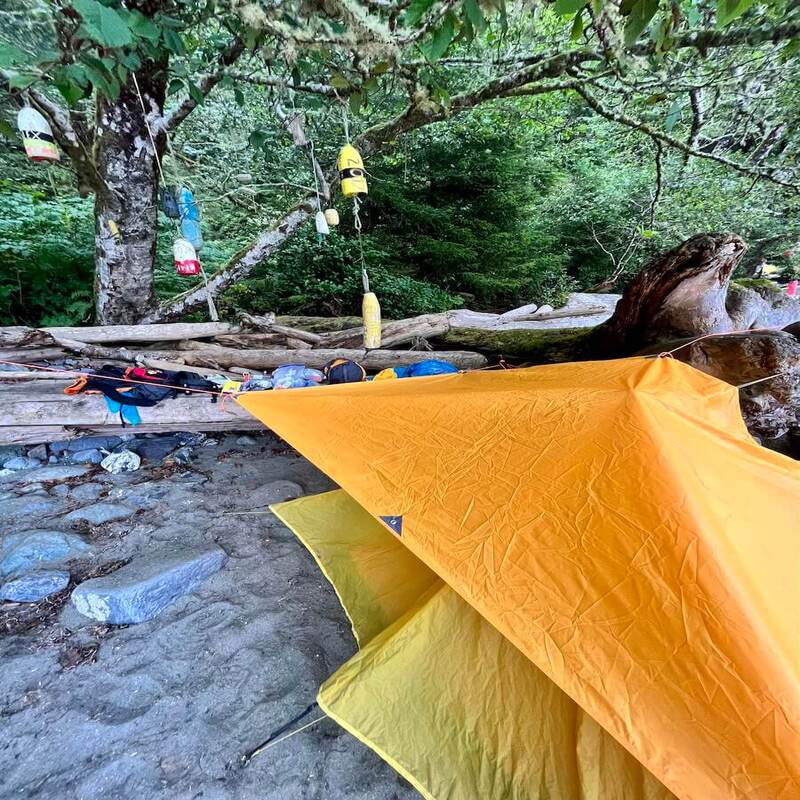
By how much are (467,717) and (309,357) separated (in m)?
3.19

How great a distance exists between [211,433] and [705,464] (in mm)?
3538

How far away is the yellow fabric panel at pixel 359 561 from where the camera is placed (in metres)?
1.76

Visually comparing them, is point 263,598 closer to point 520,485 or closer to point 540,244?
point 520,485

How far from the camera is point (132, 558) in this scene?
6.86 feet

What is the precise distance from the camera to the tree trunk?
125 inches

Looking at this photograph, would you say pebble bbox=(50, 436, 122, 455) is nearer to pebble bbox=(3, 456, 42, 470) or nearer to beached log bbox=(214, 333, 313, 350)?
pebble bbox=(3, 456, 42, 470)

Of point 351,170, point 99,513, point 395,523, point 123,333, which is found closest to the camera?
point 395,523

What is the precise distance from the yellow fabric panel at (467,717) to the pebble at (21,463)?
2849mm

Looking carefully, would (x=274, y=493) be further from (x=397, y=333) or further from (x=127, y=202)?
(x=127, y=202)

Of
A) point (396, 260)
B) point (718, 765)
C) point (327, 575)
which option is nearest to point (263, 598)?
point (327, 575)

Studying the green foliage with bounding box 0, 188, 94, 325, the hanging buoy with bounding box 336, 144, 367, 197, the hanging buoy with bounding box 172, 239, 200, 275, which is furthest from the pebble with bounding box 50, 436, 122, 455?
the hanging buoy with bounding box 336, 144, 367, 197

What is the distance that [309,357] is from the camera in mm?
3920

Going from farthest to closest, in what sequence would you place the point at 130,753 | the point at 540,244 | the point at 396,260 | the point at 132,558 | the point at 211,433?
the point at 540,244 → the point at 396,260 → the point at 211,433 → the point at 132,558 → the point at 130,753

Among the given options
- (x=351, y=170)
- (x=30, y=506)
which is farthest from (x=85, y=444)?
(x=351, y=170)
